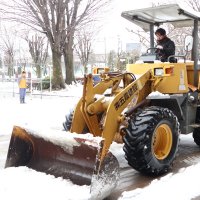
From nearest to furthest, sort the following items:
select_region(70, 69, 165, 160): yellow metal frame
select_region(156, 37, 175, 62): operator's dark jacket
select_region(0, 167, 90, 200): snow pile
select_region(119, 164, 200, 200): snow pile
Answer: select_region(0, 167, 90, 200): snow pile → select_region(119, 164, 200, 200): snow pile → select_region(70, 69, 165, 160): yellow metal frame → select_region(156, 37, 175, 62): operator's dark jacket

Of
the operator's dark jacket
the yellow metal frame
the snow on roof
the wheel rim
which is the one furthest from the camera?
the operator's dark jacket

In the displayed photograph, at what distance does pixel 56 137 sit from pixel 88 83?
3.22 feet

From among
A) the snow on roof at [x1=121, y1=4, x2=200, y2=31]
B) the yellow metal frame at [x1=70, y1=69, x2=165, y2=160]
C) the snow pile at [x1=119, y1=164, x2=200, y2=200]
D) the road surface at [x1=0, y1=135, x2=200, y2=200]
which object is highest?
the snow on roof at [x1=121, y1=4, x2=200, y2=31]

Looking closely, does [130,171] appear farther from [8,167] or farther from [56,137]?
[8,167]

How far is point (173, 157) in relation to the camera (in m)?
6.02

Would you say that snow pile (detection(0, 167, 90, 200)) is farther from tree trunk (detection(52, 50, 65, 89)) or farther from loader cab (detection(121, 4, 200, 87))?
tree trunk (detection(52, 50, 65, 89))

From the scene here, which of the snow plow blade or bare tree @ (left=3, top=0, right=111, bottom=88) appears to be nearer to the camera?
the snow plow blade

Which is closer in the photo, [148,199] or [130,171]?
[148,199]

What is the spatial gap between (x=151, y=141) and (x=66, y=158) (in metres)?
1.23

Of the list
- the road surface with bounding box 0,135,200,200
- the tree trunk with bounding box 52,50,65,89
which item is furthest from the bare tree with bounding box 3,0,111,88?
the road surface with bounding box 0,135,200,200

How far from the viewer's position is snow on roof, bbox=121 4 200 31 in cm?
675

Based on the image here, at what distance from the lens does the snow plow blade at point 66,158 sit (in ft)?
15.5

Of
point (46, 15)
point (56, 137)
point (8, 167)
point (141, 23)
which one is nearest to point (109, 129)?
point (56, 137)

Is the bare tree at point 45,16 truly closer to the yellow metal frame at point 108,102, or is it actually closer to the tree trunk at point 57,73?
the tree trunk at point 57,73
